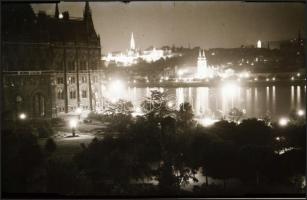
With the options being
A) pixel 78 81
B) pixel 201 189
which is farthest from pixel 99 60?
pixel 201 189

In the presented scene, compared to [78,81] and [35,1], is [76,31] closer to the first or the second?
[78,81]

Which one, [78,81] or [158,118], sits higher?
[78,81]

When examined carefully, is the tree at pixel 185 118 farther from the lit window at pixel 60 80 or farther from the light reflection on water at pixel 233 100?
the lit window at pixel 60 80

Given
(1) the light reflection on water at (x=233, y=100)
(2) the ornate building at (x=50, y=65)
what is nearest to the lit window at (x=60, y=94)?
(2) the ornate building at (x=50, y=65)

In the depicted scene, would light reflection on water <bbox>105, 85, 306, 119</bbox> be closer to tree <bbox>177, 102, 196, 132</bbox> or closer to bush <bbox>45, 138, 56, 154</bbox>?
tree <bbox>177, 102, 196, 132</bbox>

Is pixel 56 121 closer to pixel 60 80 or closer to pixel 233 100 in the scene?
pixel 60 80
